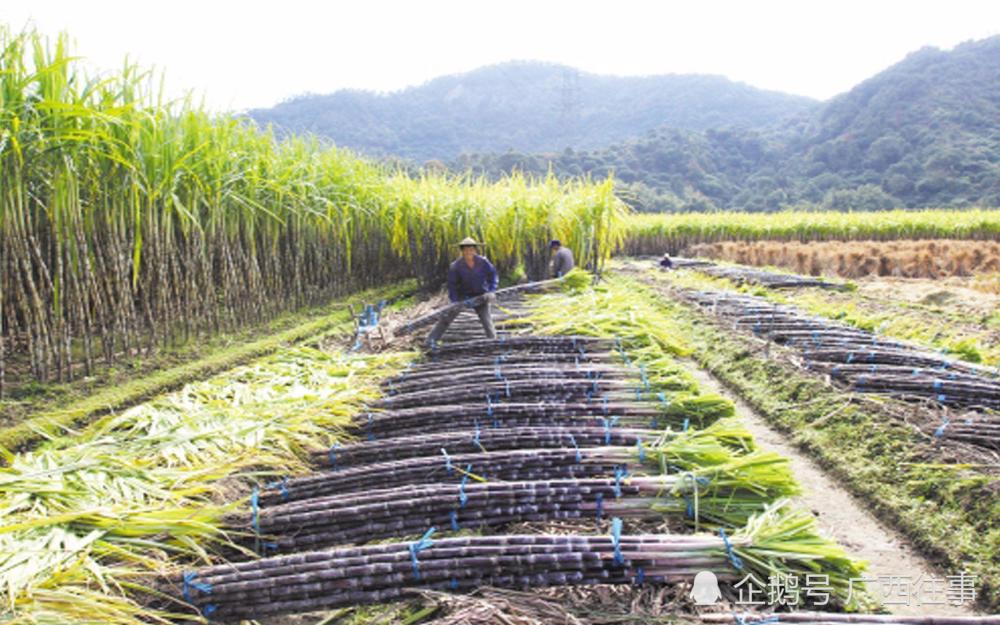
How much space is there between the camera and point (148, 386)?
4469mm

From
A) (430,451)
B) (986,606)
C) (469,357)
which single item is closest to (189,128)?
(469,357)

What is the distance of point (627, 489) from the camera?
2.50m

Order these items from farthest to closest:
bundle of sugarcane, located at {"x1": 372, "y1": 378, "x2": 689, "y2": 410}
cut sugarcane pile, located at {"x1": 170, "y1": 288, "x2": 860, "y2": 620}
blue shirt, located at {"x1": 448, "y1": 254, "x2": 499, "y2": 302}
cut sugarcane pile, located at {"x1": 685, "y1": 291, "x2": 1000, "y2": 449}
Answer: blue shirt, located at {"x1": 448, "y1": 254, "x2": 499, "y2": 302}
bundle of sugarcane, located at {"x1": 372, "y1": 378, "x2": 689, "y2": 410}
cut sugarcane pile, located at {"x1": 685, "y1": 291, "x2": 1000, "y2": 449}
cut sugarcane pile, located at {"x1": 170, "y1": 288, "x2": 860, "y2": 620}

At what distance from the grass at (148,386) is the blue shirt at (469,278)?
1571 millimetres

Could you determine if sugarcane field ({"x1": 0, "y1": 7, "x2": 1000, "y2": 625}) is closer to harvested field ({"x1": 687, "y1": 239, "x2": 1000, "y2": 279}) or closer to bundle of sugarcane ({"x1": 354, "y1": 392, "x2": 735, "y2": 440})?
bundle of sugarcane ({"x1": 354, "y1": 392, "x2": 735, "y2": 440})

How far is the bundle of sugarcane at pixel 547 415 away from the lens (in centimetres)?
346

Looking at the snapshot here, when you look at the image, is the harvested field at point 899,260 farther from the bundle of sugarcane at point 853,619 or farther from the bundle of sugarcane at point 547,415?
the bundle of sugarcane at point 853,619

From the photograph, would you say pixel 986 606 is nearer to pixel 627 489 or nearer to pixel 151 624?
pixel 627 489

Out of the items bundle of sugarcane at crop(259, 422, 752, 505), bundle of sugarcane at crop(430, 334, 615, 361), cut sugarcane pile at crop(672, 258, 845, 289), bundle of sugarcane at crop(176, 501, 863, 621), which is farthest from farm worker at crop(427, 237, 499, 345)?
cut sugarcane pile at crop(672, 258, 845, 289)

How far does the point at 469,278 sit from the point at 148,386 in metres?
2.91

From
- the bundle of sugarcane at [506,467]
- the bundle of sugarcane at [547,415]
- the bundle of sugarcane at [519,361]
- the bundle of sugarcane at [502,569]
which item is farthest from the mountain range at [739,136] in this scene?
the bundle of sugarcane at [502,569]

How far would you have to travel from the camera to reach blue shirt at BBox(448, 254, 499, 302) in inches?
237

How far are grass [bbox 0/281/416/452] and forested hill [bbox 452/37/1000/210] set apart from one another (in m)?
36.5

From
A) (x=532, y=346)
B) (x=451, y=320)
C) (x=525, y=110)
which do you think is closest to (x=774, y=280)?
(x=532, y=346)
